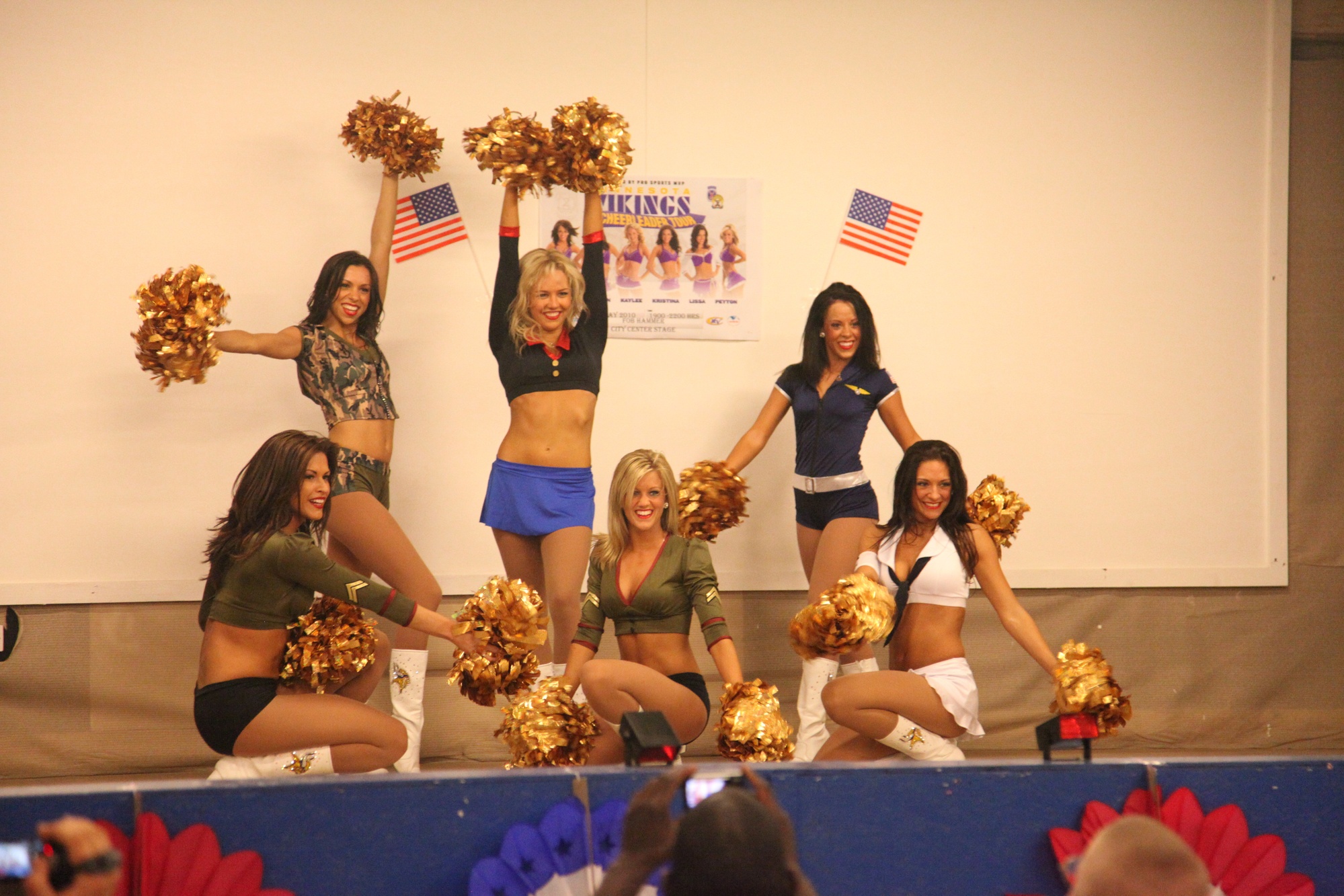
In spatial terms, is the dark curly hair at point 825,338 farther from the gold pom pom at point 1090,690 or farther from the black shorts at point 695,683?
the gold pom pom at point 1090,690

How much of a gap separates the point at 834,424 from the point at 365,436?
1602 millimetres

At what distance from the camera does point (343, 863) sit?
192 cm

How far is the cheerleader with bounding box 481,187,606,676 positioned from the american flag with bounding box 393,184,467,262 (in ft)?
2.49

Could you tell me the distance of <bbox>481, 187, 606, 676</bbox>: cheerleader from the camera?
12.1 ft

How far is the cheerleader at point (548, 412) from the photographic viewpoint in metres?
3.70

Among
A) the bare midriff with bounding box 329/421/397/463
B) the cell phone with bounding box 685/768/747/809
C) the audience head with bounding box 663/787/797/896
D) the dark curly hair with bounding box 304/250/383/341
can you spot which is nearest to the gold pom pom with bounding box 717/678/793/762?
the cell phone with bounding box 685/768/747/809

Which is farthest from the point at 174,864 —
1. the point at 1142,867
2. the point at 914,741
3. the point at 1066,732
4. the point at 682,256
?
the point at 682,256

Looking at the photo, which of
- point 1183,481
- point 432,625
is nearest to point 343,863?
point 432,625

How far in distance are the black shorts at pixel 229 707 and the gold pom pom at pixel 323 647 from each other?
0.11m

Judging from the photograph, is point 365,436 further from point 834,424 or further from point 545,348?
point 834,424

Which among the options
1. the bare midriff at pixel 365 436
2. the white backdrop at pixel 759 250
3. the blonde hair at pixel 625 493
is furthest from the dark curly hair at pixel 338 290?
the blonde hair at pixel 625 493

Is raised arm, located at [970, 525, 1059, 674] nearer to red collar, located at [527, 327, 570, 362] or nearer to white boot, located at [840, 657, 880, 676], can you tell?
white boot, located at [840, 657, 880, 676]

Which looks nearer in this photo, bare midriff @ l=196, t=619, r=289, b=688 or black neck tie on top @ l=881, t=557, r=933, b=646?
bare midriff @ l=196, t=619, r=289, b=688

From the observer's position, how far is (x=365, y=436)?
150 inches
